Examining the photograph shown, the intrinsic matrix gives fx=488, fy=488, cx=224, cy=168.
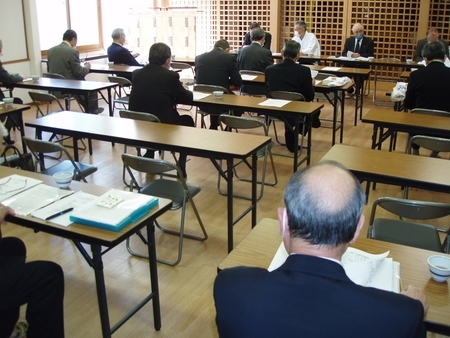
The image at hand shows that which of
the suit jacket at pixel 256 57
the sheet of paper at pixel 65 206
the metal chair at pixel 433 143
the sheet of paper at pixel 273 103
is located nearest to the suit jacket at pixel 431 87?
the metal chair at pixel 433 143

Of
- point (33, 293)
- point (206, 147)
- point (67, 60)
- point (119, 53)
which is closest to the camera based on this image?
point (33, 293)

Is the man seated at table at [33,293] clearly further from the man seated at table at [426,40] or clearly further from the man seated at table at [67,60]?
the man seated at table at [426,40]

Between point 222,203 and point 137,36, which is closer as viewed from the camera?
point 222,203

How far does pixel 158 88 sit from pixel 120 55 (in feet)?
10.3

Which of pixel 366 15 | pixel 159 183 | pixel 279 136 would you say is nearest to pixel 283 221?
pixel 159 183

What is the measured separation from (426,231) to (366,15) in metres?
6.98

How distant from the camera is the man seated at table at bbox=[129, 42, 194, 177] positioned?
427 cm

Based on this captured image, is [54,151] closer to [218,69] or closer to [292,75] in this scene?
[218,69]

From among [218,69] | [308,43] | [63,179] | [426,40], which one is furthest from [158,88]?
[426,40]

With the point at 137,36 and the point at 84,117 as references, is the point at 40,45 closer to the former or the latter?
the point at 137,36

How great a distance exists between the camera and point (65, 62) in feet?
Answer: 21.1

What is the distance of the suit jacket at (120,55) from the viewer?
7.11 metres

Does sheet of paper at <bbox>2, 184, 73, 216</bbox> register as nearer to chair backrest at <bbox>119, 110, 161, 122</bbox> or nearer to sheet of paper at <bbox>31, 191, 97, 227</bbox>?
sheet of paper at <bbox>31, 191, 97, 227</bbox>

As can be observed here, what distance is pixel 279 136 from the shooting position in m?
6.16
